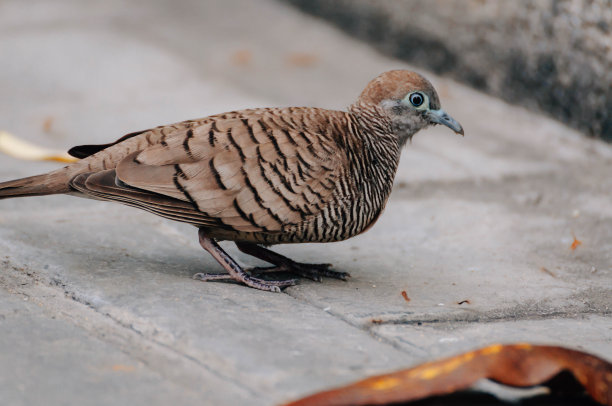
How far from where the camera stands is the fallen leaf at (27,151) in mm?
4680

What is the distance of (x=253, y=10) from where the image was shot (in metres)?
7.46

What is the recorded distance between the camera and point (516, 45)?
5754 mm

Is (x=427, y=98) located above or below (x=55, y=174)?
above

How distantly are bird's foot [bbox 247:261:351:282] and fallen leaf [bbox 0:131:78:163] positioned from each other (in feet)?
5.18

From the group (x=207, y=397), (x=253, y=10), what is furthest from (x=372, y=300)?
(x=253, y=10)

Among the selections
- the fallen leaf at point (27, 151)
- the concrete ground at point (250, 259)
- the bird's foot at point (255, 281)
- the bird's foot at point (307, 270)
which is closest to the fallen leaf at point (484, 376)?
the concrete ground at point (250, 259)

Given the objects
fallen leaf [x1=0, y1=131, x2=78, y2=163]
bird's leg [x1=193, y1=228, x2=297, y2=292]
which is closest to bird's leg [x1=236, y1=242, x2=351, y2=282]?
bird's leg [x1=193, y1=228, x2=297, y2=292]

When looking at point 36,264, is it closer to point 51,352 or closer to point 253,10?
point 51,352

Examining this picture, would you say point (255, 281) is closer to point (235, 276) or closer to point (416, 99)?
point (235, 276)

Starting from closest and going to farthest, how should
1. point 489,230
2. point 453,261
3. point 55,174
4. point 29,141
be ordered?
point 55,174, point 453,261, point 489,230, point 29,141

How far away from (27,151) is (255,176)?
2.10m

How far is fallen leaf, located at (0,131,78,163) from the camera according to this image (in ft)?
15.4

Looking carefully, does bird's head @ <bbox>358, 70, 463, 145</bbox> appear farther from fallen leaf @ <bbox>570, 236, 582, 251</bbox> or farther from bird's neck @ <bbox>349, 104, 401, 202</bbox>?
fallen leaf @ <bbox>570, 236, 582, 251</bbox>

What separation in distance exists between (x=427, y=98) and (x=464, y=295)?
2.62 ft
